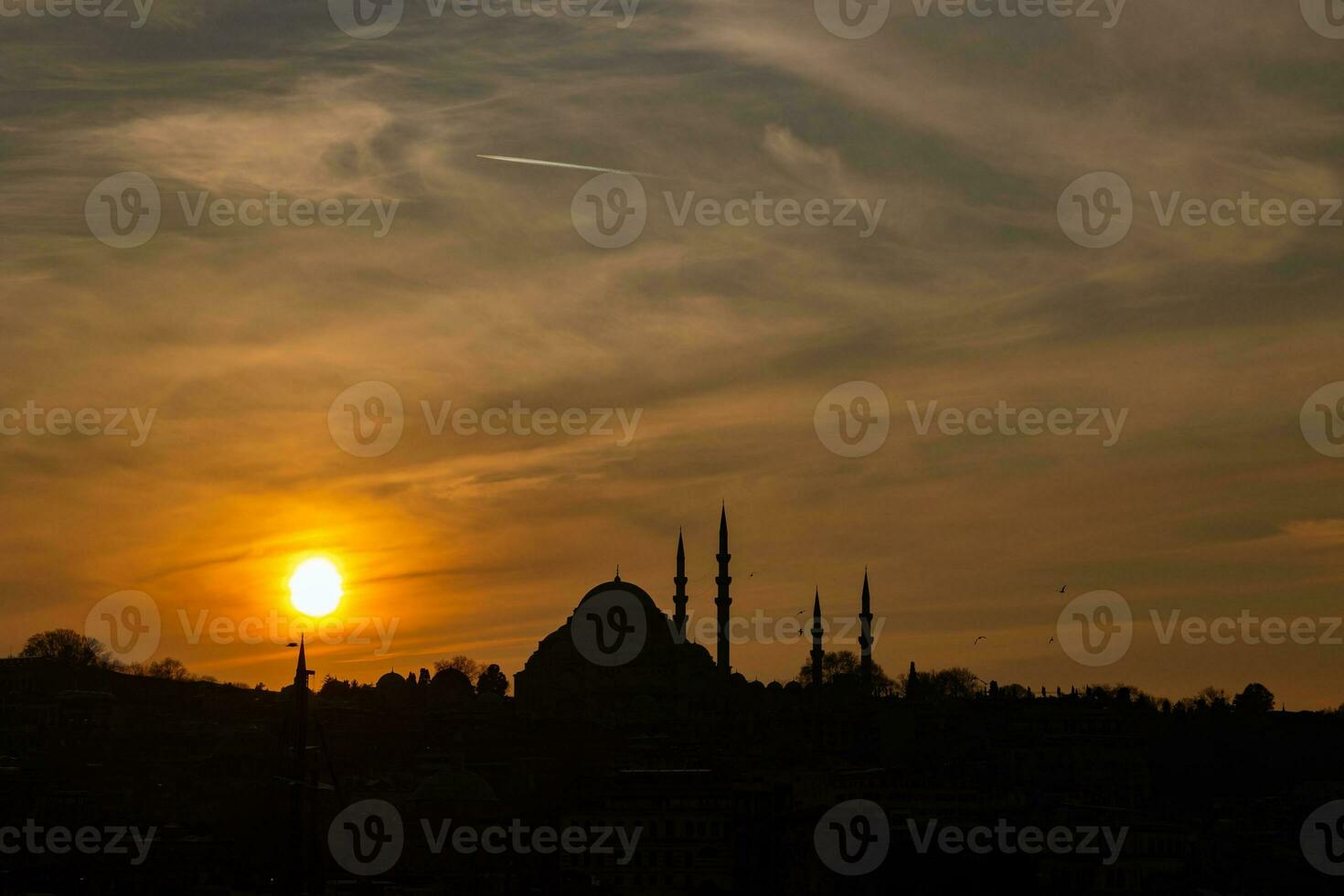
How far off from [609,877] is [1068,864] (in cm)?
1714

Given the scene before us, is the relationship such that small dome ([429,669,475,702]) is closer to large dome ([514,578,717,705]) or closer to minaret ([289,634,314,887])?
large dome ([514,578,717,705])

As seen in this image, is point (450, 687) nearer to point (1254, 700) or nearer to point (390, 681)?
point (390, 681)

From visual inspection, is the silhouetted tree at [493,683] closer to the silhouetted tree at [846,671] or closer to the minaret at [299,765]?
the silhouetted tree at [846,671]

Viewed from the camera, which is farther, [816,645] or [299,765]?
[816,645]

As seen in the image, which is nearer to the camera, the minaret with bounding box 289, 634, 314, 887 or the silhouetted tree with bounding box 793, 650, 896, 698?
the minaret with bounding box 289, 634, 314, 887

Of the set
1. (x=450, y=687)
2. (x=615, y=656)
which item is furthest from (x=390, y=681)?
(x=615, y=656)

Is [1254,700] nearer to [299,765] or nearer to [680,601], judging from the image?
[680,601]

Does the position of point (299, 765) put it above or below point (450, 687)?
below

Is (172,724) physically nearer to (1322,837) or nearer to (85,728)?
(85,728)

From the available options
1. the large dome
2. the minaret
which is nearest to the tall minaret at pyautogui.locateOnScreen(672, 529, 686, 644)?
the large dome

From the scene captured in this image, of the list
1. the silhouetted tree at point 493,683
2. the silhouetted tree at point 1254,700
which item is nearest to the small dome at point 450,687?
the silhouetted tree at point 493,683

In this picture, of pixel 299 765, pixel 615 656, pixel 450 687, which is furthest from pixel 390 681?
pixel 299 765

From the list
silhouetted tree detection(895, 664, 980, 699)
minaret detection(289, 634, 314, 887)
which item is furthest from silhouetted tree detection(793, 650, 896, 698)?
minaret detection(289, 634, 314, 887)

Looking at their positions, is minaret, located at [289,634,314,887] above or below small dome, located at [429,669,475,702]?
below
